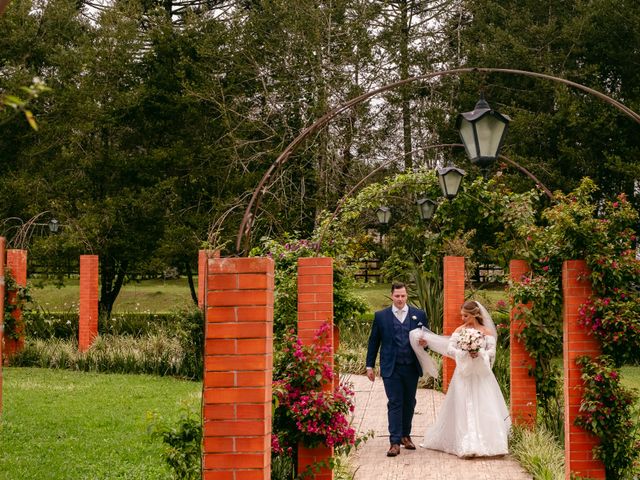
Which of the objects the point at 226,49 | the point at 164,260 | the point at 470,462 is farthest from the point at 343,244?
the point at 226,49

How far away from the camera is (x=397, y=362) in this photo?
9.32m

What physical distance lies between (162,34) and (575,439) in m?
21.3

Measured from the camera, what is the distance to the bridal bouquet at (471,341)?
364 inches

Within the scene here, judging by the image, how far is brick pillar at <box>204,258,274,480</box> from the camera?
14.4 ft

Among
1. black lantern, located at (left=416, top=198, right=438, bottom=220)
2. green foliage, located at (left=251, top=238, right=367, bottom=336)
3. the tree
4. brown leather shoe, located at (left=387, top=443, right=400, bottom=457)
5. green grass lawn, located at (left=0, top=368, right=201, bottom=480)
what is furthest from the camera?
the tree

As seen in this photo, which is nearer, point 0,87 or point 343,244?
point 343,244

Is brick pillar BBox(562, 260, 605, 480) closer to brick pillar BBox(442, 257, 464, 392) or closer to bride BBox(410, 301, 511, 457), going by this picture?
bride BBox(410, 301, 511, 457)

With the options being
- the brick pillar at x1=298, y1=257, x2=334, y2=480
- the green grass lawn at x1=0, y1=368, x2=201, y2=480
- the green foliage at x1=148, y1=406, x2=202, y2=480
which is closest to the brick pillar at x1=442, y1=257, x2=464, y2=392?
the green grass lawn at x1=0, y1=368, x2=201, y2=480

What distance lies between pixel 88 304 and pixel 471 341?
1160 cm

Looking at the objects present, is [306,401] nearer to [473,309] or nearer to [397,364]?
[397,364]

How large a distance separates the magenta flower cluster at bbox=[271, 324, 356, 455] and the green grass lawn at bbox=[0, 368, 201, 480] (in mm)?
797

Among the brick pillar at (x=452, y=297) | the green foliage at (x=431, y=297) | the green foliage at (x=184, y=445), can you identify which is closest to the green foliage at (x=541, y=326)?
the brick pillar at (x=452, y=297)

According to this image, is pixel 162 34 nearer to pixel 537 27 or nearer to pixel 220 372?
pixel 537 27

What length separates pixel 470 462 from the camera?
9.03m
